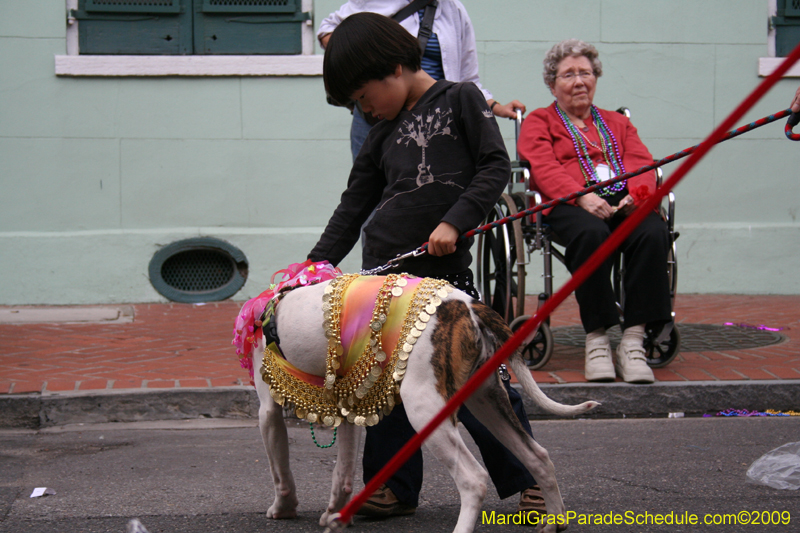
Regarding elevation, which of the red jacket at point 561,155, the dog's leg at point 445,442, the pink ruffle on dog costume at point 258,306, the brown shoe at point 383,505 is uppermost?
the red jacket at point 561,155

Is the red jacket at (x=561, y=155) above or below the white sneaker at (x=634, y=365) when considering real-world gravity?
above

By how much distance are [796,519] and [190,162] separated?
6.07 meters

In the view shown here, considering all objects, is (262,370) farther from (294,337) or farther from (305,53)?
(305,53)

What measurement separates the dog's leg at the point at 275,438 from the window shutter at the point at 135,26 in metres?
5.62

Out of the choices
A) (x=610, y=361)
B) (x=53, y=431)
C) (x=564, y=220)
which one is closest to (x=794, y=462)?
(x=610, y=361)

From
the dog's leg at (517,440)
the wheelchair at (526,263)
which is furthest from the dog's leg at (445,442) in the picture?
the wheelchair at (526,263)

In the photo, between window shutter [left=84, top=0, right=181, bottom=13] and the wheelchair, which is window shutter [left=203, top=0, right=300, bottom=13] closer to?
window shutter [left=84, top=0, right=181, bottom=13]

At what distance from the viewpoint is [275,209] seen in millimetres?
7672

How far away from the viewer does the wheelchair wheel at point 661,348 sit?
4754 millimetres

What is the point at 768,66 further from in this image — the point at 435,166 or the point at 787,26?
A: the point at 435,166

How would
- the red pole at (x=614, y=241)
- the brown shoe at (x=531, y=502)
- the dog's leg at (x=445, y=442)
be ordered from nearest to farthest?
the red pole at (x=614, y=241) < the dog's leg at (x=445, y=442) < the brown shoe at (x=531, y=502)

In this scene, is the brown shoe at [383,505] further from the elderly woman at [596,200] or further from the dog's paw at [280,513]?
the elderly woman at [596,200]

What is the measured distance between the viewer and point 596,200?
15.2ft

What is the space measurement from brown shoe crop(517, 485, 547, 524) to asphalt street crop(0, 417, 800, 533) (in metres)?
0.09
